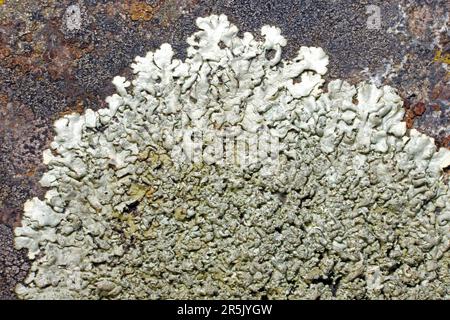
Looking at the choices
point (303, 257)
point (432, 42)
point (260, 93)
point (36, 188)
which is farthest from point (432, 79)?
point (36, 188)

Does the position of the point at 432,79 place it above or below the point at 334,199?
above

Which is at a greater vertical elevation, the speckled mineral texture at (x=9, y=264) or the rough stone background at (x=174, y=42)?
the rough stone background at (x=174, y=42)

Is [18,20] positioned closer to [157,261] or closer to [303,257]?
[157,261]

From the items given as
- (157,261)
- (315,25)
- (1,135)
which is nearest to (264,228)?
(157,261)

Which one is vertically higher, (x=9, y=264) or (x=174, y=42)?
(x=174, y=42)

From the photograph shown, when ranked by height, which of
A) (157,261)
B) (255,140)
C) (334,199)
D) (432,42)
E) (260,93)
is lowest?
(157,261)

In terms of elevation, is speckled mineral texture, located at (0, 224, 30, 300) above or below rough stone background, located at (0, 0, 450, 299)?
below

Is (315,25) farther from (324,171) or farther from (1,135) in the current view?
(1,135)
